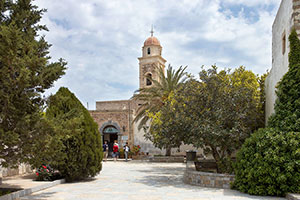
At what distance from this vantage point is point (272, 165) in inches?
305

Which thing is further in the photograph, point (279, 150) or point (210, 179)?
point (210, 179)

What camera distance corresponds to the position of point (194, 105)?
1092cm

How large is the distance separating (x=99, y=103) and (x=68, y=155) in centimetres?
2457

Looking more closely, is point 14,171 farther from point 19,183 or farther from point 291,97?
point 291,97

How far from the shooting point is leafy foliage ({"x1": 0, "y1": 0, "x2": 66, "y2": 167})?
608cm

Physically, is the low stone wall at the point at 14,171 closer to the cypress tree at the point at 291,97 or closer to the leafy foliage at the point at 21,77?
the leafy foliage at the point at 21,77

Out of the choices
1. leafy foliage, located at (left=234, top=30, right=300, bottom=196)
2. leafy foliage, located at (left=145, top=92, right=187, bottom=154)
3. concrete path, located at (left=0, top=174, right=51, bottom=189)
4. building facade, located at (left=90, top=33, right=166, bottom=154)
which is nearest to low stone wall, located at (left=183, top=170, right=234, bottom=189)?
leafy foliage, located at (left=234, top=30, right=300, bottom=196)

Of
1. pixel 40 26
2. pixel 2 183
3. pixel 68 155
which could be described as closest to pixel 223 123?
pixel 68 155

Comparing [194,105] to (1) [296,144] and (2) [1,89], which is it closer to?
(1) [296,144]

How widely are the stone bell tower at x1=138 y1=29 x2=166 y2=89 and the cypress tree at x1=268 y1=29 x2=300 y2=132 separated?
79.6 feet

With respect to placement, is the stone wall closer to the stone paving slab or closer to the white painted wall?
the stone paving slab

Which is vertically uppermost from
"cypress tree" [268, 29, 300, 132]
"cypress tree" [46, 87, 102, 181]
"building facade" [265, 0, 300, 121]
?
"building facade" [265, 0, 300, 121]

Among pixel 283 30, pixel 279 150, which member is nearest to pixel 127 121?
pixel 283 30

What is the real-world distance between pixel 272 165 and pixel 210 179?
232cm
